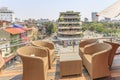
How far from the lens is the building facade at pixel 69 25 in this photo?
55.8 m

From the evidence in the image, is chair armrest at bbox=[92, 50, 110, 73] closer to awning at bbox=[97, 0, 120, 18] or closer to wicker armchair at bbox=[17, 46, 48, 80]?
awning at bbox=[97, 0, 120, 18]

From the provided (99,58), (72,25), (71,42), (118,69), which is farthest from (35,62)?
(72,25)

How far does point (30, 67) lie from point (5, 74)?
4.53 feet

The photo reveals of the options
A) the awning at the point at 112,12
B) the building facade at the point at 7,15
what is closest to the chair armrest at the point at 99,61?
the awning at the point at 112,12

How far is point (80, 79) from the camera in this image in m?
4.13

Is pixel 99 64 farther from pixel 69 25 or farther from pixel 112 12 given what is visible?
pixel 69 25

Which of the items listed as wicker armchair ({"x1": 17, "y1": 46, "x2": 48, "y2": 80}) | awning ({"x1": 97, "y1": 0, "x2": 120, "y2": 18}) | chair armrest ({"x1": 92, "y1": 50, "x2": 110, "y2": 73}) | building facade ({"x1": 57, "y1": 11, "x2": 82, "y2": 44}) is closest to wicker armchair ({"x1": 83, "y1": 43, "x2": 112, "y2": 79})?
chair armrest ({"x1": 92, "y1": 50, "x2": 110, "y2": 73})

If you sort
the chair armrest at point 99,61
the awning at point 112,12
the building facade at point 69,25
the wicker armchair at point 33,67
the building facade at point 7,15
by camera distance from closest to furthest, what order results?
the awning at point 112,12
the wicker armchair at point 33,67
the chair armrest at point 99,61
the building facade at point 69,25
the building facade at point 7,15

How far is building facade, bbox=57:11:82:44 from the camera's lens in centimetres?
5578

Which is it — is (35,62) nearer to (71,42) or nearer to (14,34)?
(71,42)

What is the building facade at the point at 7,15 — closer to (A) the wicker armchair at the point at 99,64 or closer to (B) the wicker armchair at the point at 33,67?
(B) the wicker armchair at the point at 33,67

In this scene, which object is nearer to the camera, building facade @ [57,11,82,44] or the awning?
the awning

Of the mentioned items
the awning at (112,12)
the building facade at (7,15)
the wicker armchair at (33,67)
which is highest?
the building facade at (7,15)

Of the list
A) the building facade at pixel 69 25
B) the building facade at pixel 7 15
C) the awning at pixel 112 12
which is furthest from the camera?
the building facade at pixel 7 15
